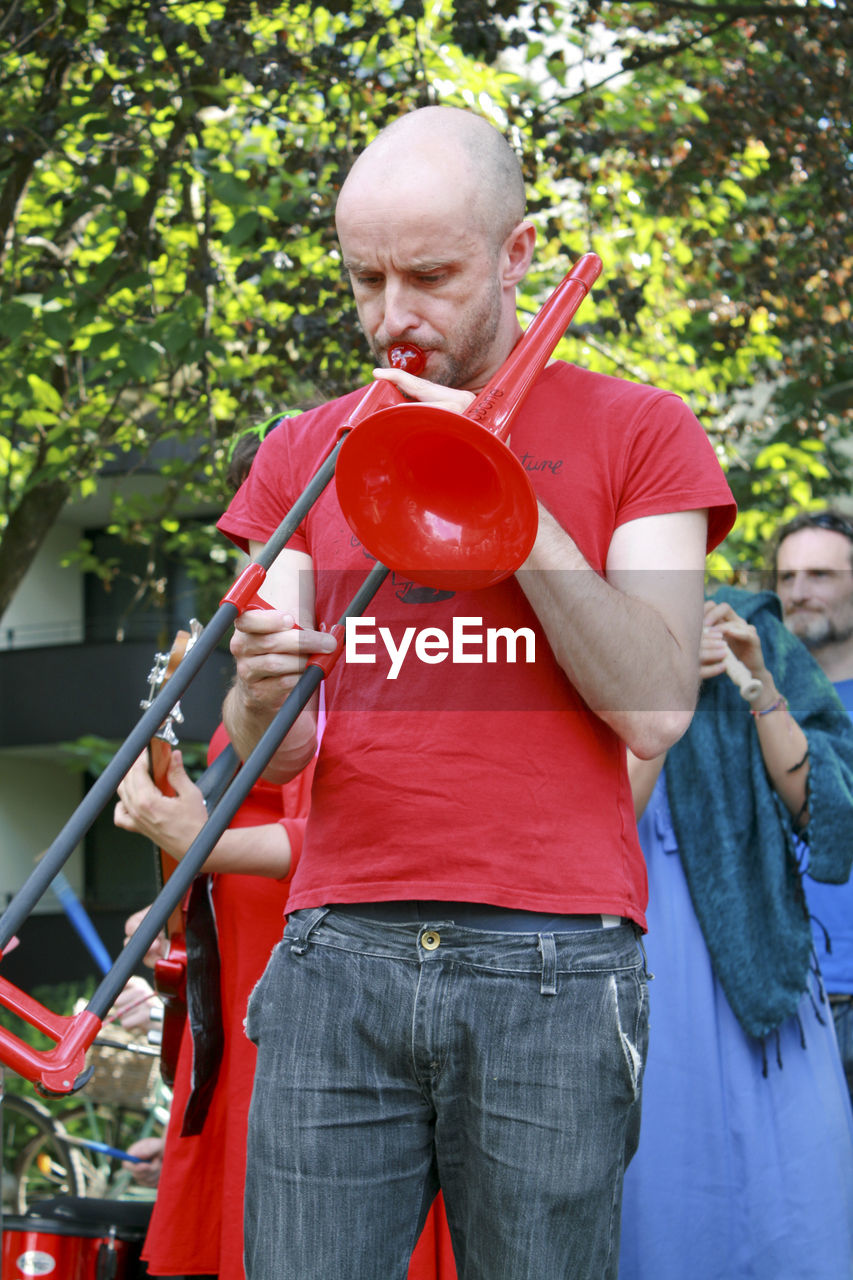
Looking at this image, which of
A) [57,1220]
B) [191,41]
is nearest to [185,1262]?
[57,1220]

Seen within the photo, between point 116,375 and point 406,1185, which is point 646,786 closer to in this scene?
point 406,1185

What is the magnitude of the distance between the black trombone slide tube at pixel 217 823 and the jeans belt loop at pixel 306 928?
6.3 inches

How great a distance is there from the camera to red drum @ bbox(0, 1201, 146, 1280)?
300 cm

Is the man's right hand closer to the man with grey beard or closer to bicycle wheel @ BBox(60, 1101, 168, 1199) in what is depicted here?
the man with grey beard

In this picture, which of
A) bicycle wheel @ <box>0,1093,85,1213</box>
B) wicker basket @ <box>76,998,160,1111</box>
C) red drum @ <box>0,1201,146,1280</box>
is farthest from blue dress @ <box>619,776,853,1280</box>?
bicycle wheel @ <box>0,1093,85,1213</box>

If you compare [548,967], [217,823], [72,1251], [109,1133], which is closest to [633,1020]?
[548,967]

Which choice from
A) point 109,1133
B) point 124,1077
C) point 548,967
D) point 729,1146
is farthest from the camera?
point 109,1133

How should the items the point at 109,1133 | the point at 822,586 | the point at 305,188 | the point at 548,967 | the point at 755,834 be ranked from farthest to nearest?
the point at 109,1133 < the point at 305,188 < the point at 822,586 < the point at 755,834 < the point at 548,967

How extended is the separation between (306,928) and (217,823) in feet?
0.60

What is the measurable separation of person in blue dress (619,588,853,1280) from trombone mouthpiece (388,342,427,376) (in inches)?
46.1

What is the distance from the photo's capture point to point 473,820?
163cm

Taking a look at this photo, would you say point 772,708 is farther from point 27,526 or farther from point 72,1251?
point 27,526

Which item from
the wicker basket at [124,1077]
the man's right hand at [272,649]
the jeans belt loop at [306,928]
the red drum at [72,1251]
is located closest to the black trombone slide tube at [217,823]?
the man's right hand at [272,649]

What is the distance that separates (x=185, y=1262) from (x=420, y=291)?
1.85 metres
